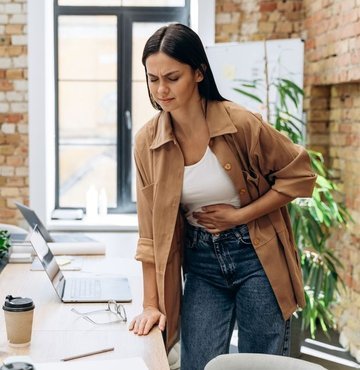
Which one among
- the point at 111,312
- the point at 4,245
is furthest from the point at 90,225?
the point at 111,312

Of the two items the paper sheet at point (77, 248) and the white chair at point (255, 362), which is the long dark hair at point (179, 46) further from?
the paper sheet at point (77, 248)

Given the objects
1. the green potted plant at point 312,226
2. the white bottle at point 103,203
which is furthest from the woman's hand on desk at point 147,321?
the white bottle at point 103,203

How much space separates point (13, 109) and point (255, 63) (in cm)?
173

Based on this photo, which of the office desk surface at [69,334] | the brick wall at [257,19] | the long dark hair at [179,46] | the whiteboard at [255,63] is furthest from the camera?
the brick wall at [257,19]

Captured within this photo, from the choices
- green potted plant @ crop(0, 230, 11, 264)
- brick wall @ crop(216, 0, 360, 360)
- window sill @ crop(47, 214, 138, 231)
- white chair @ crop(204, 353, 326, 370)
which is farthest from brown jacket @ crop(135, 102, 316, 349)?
window sill @ crop(47, 214, 138, 231)

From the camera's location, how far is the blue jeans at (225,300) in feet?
6.45

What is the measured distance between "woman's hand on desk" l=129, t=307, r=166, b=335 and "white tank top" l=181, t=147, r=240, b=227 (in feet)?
1.15

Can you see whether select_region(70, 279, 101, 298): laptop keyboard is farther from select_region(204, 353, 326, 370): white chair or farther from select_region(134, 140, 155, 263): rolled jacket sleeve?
select_region(204, 353, 326, 370): white chair

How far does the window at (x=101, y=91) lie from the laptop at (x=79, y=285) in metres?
2.52

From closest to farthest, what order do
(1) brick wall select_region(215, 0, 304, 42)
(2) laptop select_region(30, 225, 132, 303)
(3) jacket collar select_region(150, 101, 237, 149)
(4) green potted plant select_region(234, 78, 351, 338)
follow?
(3) jacket collar select_region(150, 101, 237, 149) → (2) laptop select_region(30, 225, 132, 303) → (4) green potted plant select_region(234, 78, 351, 338) → (1) brick wall select_region(215, 0, 304, 42)

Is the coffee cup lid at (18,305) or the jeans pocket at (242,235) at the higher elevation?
the jeans pocket at (242,235)

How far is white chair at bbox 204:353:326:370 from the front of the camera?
157 centimetres

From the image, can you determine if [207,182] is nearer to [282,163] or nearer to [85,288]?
[282,163]

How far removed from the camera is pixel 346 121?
4.00 m
